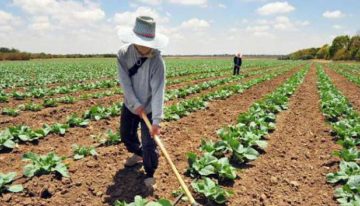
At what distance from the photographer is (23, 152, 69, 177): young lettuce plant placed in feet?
17.3

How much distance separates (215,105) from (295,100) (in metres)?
3.57

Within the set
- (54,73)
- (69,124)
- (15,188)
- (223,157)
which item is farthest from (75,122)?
(54,73)

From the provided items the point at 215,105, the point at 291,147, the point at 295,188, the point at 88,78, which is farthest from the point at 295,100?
the point at 88,78

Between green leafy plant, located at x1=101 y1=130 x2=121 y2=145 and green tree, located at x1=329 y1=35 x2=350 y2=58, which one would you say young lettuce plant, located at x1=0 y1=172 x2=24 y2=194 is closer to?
green leafy plant, located at x1=101 y1=130 x2=121 y2=145

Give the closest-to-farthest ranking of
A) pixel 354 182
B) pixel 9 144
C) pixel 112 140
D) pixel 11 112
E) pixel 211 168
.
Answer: pixel 354 182
pixel 211 168
pixel 9 144
pixel 112 140
pixel 11 112

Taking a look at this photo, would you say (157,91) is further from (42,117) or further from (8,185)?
(42,117)

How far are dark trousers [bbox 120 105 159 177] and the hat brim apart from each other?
1.11m

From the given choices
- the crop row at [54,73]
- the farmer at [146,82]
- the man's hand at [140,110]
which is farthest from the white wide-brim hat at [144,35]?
the crop row at [54,73]

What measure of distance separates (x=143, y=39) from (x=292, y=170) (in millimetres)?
3462

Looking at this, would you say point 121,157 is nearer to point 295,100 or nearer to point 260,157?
point 260,157

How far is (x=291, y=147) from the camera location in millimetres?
7578

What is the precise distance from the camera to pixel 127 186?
17.0 ft

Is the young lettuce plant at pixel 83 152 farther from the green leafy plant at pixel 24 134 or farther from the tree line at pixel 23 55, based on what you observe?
the tree line at pixel 23 55

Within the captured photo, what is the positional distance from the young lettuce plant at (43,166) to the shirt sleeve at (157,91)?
5.46ft
